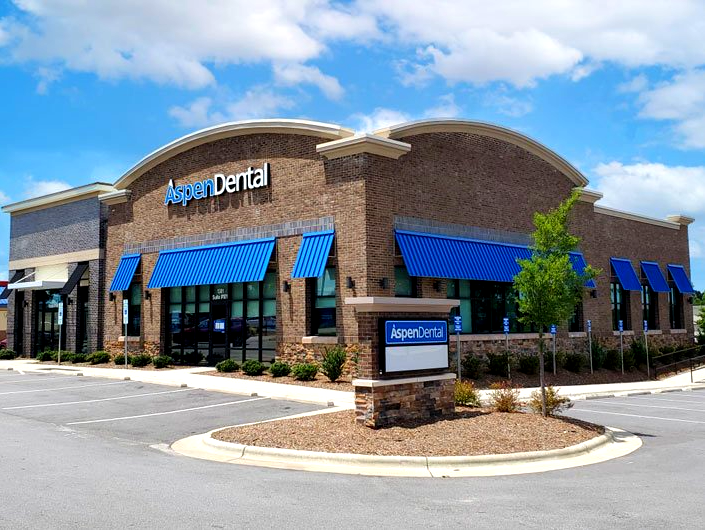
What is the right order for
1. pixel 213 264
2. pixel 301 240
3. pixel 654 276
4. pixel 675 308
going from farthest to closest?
1. pixel 675 308
2. pixel 654 276
3. pixel 213 264
4. pixel 301 240

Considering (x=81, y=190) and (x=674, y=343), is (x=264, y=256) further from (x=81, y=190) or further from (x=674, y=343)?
(x=674, y=343)

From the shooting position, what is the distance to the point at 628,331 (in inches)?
1358

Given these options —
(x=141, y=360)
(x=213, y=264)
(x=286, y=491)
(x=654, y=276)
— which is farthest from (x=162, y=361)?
(x=654, y=276)

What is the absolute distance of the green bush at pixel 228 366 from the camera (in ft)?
80.4

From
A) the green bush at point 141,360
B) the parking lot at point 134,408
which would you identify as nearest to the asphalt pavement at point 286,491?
the parking lot at point 134,408

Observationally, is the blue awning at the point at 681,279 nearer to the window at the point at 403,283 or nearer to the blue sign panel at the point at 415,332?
the window at the point at 403,283

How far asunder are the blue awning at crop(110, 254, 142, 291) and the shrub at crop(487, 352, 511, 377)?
1511 cm

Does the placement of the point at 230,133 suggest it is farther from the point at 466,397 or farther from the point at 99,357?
the point at 466,397

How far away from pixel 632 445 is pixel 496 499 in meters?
5.58

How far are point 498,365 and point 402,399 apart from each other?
41.3 ft

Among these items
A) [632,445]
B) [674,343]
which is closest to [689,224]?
[674,343]

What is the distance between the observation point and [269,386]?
20.9m

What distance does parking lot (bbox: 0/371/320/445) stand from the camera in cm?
1434

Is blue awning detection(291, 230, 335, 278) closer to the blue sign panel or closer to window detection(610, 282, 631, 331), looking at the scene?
the blue sign panel
